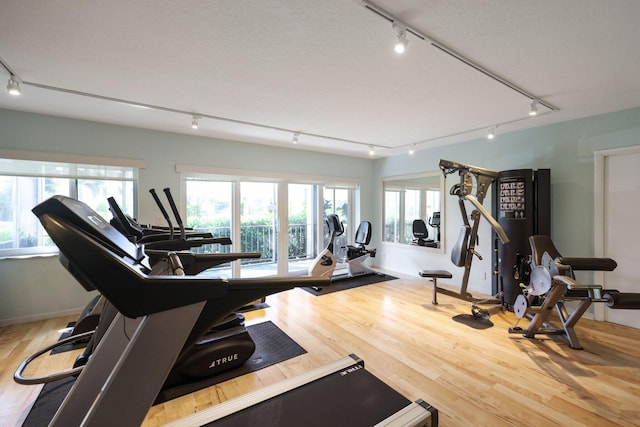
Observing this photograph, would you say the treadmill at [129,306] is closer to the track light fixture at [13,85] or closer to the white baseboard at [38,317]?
the track light fixture at [13,85]

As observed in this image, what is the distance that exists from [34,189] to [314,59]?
3768 millimetres

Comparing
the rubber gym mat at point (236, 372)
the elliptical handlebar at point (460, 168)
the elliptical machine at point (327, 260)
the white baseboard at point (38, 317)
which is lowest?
the rubber gym mat at point (236, 372)

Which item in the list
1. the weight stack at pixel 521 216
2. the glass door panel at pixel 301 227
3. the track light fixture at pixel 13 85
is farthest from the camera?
the glass door panel at pixel 301 227

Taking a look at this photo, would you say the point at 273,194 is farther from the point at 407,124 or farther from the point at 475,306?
the point at 475,306

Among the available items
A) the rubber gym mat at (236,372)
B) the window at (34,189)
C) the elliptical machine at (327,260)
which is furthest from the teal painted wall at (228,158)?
the rubber gym mat at (236,372)

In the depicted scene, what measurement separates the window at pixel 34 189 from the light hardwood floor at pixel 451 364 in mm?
1001

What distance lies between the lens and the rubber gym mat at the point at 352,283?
4338 millimetres

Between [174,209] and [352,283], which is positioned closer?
[174,209]

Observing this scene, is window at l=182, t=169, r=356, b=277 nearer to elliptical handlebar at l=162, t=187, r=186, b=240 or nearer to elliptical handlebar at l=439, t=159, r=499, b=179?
elliptical handlebar at l=162, t=187, r=186, b=240

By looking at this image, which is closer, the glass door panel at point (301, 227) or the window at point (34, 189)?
the window at point (34, 189)

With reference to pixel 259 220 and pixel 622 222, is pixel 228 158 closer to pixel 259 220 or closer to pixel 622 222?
pixel 259 220

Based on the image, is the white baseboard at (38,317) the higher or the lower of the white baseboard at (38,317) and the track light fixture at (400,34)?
the lower

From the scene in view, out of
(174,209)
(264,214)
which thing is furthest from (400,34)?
(264,214)

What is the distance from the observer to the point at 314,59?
6.64 feet
